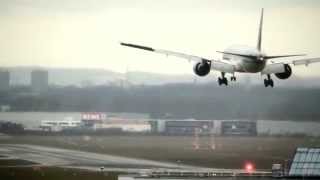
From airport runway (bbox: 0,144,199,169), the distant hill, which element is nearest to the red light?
the distant hill

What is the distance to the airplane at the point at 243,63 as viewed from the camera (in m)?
10.7

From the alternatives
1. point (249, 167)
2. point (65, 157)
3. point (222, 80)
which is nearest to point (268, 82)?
point (222, 80)

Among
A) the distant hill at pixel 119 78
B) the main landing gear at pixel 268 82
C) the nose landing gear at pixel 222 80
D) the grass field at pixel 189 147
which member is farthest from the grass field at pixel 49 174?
the main landing gear at pixel 268 82

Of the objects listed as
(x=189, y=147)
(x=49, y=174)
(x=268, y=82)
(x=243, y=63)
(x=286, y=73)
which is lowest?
(x=49, y=174)

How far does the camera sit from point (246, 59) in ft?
35.2

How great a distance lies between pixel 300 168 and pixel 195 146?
1589 millimetres

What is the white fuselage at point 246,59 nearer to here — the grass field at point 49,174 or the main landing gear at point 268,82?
the main landing gear at point 268,82

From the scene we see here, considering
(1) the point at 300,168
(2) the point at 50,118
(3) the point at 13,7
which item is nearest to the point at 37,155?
(2) the point at 50,118

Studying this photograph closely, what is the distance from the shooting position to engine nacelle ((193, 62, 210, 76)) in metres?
10.9

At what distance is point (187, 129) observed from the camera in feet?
36.5

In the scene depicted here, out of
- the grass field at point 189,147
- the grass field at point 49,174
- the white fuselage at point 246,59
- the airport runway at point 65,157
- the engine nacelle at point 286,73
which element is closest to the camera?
the white fuselage at point 246,59

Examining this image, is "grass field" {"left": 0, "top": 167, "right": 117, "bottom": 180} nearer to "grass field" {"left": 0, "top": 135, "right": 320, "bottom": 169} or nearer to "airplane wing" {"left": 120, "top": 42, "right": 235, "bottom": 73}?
"grass field" {"left": 0, "top": 135, "right": 320, "bottom": 169}

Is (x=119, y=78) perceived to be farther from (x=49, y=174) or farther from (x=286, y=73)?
(x=286, y=73)

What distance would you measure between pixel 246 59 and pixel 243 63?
0.10 meters
